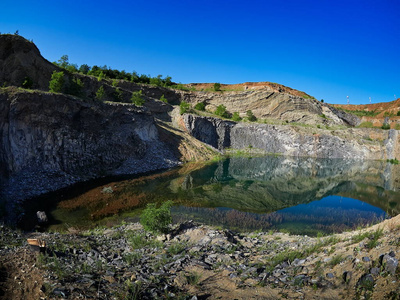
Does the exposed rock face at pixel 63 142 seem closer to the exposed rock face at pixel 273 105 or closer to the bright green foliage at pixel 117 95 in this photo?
the bright green foliage at pixel 117 95

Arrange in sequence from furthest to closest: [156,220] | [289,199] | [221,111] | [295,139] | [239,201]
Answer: [221,111]
[295,139]
[289,199]
[239,201]
[156,220]

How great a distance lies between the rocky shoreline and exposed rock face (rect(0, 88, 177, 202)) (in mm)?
11497

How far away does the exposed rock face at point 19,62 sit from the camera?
24.5m

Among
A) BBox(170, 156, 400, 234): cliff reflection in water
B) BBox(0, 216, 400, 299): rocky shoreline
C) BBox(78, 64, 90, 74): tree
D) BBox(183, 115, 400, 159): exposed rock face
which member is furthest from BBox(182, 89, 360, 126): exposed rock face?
BBox(0, 216, 400, 299): rocky shoreline

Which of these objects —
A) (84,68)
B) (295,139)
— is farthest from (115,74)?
(295,139)

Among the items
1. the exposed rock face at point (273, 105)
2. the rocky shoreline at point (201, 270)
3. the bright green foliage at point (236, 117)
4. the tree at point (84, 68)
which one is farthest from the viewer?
the exposed rock face at point (273, 105)

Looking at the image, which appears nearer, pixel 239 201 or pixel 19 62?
pixel 239 201

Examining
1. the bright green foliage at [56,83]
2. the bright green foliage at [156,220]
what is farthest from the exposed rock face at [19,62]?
the bright green foliage at [156,220]

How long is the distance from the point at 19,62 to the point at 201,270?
29.6 m

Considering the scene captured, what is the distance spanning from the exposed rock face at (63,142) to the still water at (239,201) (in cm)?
280

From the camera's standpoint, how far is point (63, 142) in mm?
22828

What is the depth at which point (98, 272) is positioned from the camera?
654 centimetres

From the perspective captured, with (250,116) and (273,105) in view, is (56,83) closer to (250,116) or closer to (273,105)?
(250,116)

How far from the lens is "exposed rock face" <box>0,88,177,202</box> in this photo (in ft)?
60.8
